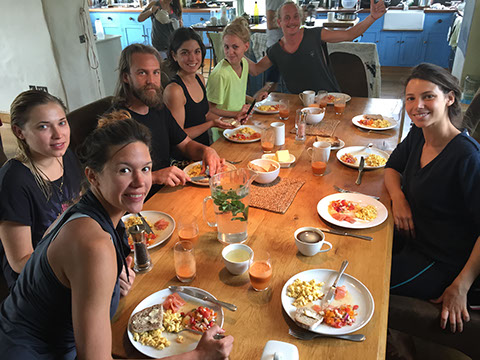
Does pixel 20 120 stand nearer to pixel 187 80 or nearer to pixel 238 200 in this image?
pixel 238 200

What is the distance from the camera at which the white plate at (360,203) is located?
147 centimetres

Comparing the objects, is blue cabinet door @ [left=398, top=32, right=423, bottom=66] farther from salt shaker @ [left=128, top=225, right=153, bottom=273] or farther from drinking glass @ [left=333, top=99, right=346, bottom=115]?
salt shaker @ [left=128, top=225, right=153, bottom=273]

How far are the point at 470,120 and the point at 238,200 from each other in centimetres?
176

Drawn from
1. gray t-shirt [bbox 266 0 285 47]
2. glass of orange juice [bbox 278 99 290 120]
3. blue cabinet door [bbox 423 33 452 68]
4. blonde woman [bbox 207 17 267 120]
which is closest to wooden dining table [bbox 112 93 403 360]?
glass of orange juice [bbox 278 99 290 120]

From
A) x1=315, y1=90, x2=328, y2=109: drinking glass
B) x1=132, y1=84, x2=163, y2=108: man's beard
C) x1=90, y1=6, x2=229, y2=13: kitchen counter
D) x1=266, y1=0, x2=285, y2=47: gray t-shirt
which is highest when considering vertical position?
x1=90, y1=6, x2=229, y2=13: kitchen counter

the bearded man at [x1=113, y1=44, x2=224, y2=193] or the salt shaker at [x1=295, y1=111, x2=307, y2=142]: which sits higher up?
the bearded man at [x1=113, y1=44, x2=224, y2=193]

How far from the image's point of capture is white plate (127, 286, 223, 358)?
100cm

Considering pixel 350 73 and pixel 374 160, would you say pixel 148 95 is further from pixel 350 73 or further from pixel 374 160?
pixel 350 73

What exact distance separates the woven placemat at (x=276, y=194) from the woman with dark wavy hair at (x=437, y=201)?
1.47ft

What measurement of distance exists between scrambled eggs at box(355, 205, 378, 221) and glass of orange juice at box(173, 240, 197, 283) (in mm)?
711

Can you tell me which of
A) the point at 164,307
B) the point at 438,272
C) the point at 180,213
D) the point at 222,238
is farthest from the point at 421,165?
the point at 164,307

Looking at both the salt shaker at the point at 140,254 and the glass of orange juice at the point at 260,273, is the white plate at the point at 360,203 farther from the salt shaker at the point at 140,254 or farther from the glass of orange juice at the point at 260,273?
the salt shaker at the point at 140,254

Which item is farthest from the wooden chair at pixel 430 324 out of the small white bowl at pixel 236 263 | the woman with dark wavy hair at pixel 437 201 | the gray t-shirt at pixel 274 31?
the gray t-shirt at pixel 274 31

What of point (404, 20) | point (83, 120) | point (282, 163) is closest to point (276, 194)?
point (282, 163)
